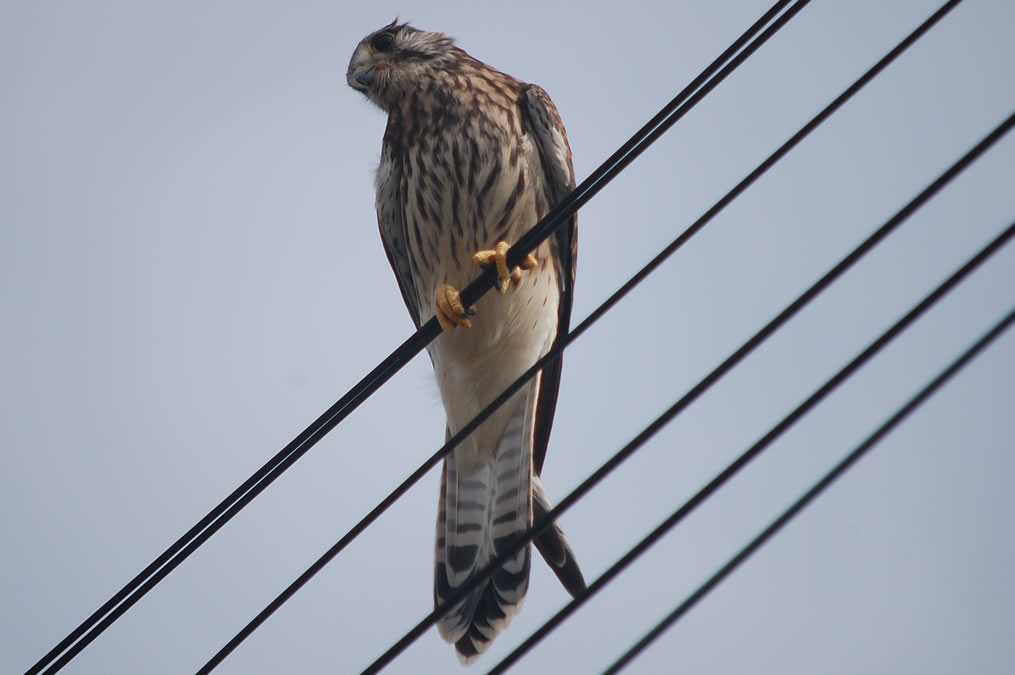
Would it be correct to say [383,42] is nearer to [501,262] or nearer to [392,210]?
[392,210]

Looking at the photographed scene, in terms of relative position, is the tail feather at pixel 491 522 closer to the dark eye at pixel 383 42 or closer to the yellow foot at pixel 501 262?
the yellow foot at pixel 501 262

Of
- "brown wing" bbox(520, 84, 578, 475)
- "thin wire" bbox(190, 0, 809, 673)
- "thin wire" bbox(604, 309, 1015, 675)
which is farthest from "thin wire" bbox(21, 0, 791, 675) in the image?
"brown wing" bbox(520, 84, 578, 475)

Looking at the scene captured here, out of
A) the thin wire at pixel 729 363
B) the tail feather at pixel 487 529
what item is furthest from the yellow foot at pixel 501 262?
the thin wire at pixel 729 363

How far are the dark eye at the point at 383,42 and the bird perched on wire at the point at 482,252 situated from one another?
1.25 feet

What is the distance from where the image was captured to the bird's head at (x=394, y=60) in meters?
4.46

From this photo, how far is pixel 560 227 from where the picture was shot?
4.09 metres

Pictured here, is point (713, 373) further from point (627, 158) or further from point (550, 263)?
point (550, 263)

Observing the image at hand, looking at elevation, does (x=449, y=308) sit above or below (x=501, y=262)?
above

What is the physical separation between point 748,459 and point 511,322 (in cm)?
245

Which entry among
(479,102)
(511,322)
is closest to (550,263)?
(511,322)

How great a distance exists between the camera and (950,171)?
5.34ft

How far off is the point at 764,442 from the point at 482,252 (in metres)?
2.09

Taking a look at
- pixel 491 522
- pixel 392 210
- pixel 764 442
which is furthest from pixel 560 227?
pixel 764 442

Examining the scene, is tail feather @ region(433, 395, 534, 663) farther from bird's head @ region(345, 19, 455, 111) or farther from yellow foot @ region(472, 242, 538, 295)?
bird's head @ region(345, 19, 455, 111)
